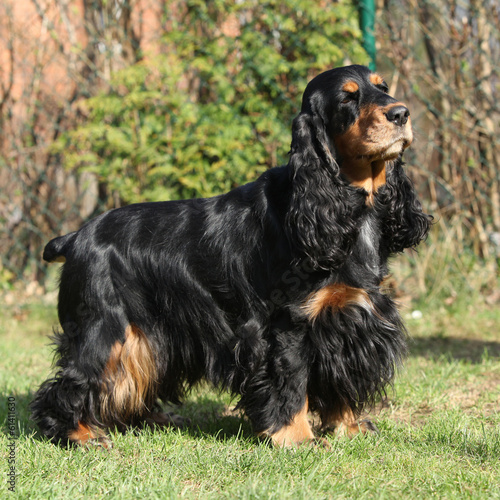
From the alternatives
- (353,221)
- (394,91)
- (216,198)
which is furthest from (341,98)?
(394,91)

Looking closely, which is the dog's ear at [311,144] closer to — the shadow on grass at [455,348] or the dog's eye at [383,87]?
the dog's eye at [383,87]

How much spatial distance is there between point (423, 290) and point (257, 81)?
8.22ft

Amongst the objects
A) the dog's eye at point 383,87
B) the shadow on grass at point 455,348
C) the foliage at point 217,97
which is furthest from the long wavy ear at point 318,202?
the foliage at point 217,97

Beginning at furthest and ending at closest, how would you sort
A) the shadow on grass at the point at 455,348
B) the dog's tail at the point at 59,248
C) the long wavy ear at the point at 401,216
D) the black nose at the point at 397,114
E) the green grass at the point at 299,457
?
the shadow on grass at the point at 455,348, the dog's tail at the point at 59,248, the long wavy ear at the point at 401,216, the black nose at the point at 397,114, the green grass at the point at 299,457

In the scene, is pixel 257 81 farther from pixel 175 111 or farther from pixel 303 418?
pixel 303 418

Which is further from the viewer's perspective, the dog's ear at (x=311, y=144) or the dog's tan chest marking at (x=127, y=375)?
the dog's tan chest marking at (x=127, y=375)

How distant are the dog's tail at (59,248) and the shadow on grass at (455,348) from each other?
2520 mm

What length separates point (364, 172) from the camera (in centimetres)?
292

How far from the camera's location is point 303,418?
287 centimetres

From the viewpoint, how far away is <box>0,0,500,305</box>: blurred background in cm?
564

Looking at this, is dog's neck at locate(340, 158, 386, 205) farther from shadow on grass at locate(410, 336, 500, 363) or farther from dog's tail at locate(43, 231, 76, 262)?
shadow on grass at locate(410, 336, 500, 363)

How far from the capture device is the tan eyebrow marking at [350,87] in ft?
9.43

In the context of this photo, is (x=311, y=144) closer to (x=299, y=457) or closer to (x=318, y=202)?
(x=318, y=202)

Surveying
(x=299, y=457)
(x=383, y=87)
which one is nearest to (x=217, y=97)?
(x=383, y=87)
